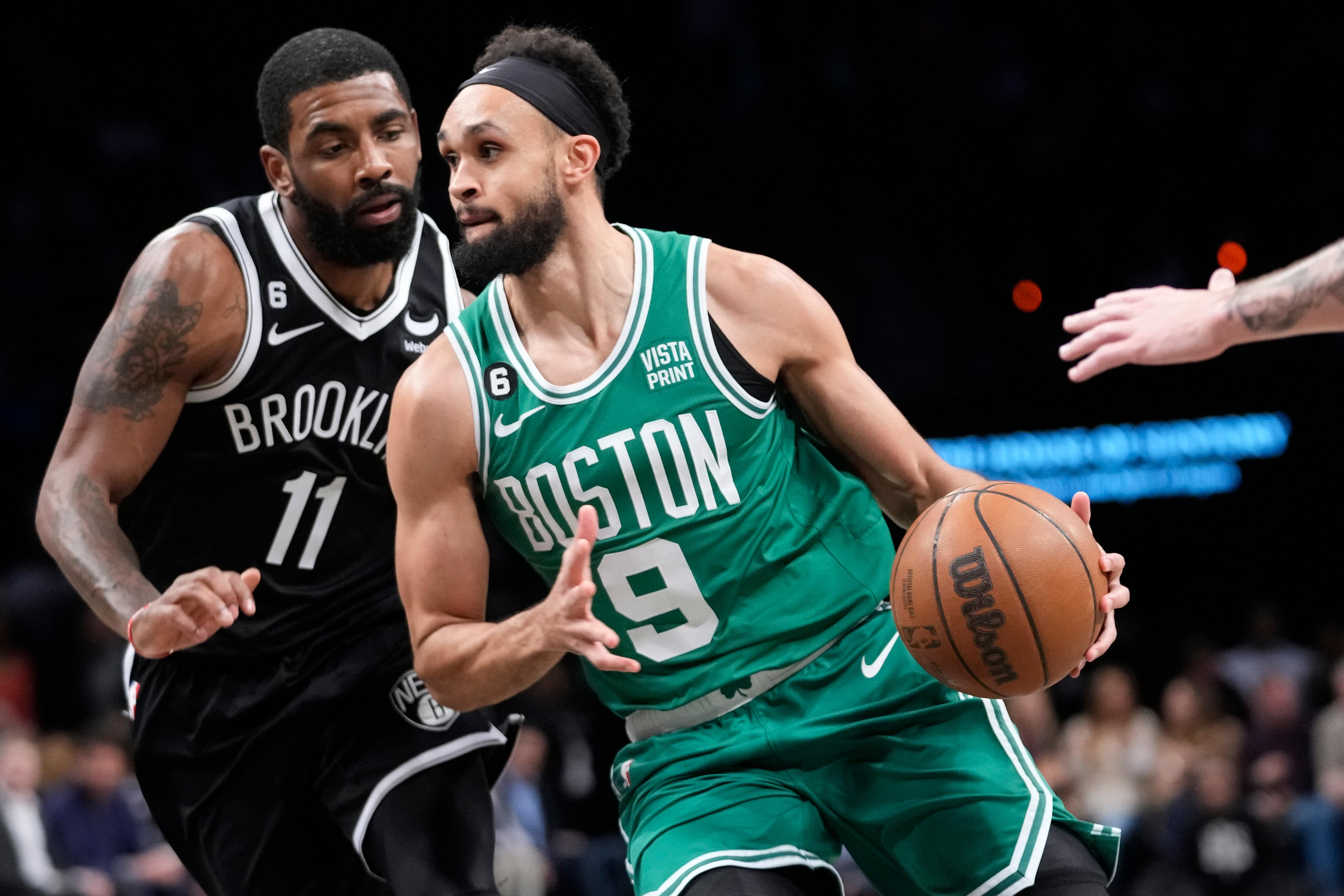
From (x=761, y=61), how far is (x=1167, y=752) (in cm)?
703

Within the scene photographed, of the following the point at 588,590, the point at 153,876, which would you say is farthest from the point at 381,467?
the point at 153,876

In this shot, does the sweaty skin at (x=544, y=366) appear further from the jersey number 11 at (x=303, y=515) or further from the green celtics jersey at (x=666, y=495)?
the jersey number 11 at (x=303, y=515)

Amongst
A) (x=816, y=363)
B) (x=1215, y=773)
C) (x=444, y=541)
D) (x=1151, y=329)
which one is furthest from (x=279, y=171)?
(x=1215, y=773)

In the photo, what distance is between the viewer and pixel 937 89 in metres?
13.6

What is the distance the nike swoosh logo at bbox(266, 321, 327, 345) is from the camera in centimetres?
395

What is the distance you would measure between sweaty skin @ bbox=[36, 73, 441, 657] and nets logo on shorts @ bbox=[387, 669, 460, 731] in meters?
0.45

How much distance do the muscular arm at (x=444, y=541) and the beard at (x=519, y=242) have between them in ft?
0.68

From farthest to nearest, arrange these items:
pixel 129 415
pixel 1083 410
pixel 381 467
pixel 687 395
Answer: pixel 1083 410
pixel 381 467
pixel 129 415
pixel 687 395

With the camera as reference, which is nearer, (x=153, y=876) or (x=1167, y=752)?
(x=153, y=876)

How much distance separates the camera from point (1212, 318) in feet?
9.73

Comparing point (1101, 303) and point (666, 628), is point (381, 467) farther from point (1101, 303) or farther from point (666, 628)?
point (1101, 303)

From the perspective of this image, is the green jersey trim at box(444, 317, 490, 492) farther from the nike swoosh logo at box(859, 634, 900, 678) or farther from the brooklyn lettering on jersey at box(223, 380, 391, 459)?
the nike swoosh logo at box(859, 634, 900, 678)

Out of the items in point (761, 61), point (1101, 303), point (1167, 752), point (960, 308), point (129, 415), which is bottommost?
point (1167, 752)

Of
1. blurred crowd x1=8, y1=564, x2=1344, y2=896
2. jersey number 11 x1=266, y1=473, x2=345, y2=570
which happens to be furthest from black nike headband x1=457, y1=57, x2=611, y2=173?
blurred crowd x1=8, y1=564, x2=1344, y2=896
